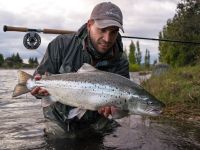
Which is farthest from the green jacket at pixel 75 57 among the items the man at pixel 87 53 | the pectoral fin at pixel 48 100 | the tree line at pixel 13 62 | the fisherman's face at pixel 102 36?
the tree line at pixel 13 62

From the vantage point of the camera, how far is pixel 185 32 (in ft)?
103

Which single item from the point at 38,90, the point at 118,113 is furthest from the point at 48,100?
the point at 118,113

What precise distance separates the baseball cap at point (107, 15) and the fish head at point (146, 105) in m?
1.02

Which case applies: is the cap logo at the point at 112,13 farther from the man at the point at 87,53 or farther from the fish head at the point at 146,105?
the fish head at the point at 146,105

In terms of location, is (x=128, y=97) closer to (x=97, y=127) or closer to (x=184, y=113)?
(x=97, y=127)

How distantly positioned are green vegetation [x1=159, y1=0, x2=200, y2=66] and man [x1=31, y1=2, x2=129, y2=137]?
23.8 meters

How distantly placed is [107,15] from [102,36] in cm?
28

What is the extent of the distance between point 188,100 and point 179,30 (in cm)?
2185

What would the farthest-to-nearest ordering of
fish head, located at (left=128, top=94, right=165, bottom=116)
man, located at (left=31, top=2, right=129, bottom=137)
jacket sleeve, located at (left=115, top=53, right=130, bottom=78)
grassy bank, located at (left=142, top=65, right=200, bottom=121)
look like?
grassy bank, located at (left=142, top=65, right=200, bottom=121)
jacket sleeve, located at (left=115, top=53, right=130, bottom=78)
man, located at (left=31, top=2, right=129, bottom=137)
fish head, located at (left=128, top=94, right=165, bottom=116)

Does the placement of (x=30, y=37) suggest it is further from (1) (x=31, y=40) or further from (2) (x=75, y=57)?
(2) (x=75, y=57)

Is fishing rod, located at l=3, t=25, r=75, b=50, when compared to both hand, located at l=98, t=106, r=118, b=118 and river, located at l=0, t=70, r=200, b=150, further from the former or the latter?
hand, located at l=98, t=106, r=118, b=118

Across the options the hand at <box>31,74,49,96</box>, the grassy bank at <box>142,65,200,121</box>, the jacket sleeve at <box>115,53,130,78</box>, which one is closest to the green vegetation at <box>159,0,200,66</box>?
the grassy bank at <box>142,65,200,121</box>

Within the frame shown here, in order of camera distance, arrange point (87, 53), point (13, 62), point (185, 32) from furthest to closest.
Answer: point (13, 62) < point (185, 32) < point (87, 53)

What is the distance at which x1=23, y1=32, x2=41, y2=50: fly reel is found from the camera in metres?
9.38
